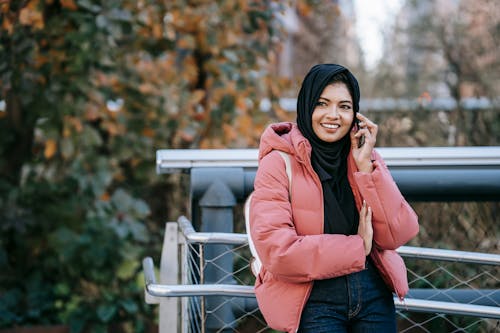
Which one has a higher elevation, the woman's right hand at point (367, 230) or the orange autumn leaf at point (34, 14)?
the orange autumn leaf at point (34, 14)

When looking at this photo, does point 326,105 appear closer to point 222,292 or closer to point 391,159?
point 222,292

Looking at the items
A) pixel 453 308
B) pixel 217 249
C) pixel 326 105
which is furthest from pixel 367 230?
pixel 217 249

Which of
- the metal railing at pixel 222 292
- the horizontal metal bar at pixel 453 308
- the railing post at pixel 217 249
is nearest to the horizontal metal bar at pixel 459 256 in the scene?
the metal railing at pixel 222 292

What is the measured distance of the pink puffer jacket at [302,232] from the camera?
77.7 inches

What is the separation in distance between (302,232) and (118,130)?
3078 mm

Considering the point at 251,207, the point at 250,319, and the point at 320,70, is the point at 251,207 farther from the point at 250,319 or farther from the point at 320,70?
the point at 250,319

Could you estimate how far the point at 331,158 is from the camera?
7.09 ft

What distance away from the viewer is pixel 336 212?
2.11 m

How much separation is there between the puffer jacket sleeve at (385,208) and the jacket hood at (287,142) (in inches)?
7.1

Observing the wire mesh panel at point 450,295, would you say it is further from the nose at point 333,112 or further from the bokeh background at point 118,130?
the nose at point 333,112

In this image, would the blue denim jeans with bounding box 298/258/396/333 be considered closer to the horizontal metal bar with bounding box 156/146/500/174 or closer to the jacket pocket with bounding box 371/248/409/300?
the jacket pocket with bounding box 371/248/409/300

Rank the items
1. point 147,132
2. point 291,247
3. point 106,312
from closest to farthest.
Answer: point 291,247 → point 106,312 → point 147,132

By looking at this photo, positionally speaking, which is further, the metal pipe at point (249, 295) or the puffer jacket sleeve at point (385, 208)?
the metal pipe at point (249, 295)

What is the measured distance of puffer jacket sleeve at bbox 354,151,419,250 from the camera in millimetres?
2059
